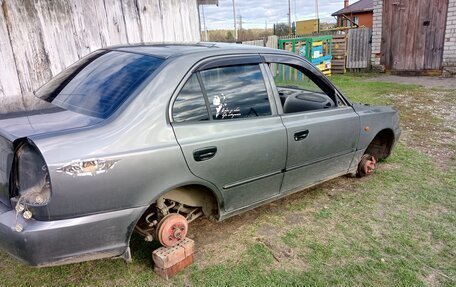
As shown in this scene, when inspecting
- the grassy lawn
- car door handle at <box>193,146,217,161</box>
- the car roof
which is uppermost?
the car roof

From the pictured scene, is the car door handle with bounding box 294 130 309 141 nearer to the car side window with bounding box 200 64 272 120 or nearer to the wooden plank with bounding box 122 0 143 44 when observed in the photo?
the car side window with bounding box 200 64 272 120

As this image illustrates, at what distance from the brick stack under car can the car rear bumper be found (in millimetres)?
364

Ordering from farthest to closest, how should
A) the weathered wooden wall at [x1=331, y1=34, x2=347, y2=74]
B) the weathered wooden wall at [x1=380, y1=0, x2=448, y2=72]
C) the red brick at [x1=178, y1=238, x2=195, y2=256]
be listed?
the weathered wooden wall at [x1=331, y1=34, x2=347, y2=74] → the weathered wooden wall at [x1=380, y1=0, x2=448, y2=72] → the red brick at [x1=178, y1=238, x2=195, y2=256]

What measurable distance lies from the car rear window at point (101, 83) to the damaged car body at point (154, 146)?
0.04 ft

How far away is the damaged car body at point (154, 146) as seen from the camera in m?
2.08

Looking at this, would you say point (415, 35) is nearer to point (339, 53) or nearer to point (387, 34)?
point (387, 34)

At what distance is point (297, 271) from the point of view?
2734 millimetres

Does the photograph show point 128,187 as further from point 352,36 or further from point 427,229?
point 352,36

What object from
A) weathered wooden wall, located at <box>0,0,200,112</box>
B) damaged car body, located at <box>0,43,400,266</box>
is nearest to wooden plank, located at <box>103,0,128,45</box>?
weathered wooden wall, located at <box>0,0,200,112</box>

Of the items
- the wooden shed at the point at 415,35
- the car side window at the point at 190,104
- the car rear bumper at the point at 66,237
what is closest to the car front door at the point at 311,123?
the car side window at the point at 190,104

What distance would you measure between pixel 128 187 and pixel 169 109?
Answer: 61 cm

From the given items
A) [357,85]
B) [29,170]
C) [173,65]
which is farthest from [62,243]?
[357,85]

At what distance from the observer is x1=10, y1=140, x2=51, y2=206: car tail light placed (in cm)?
205

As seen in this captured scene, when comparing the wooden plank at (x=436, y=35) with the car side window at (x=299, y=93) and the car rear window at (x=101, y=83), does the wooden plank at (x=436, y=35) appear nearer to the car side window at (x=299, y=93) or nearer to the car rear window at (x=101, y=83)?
the car side window at (x=299, y=93)
